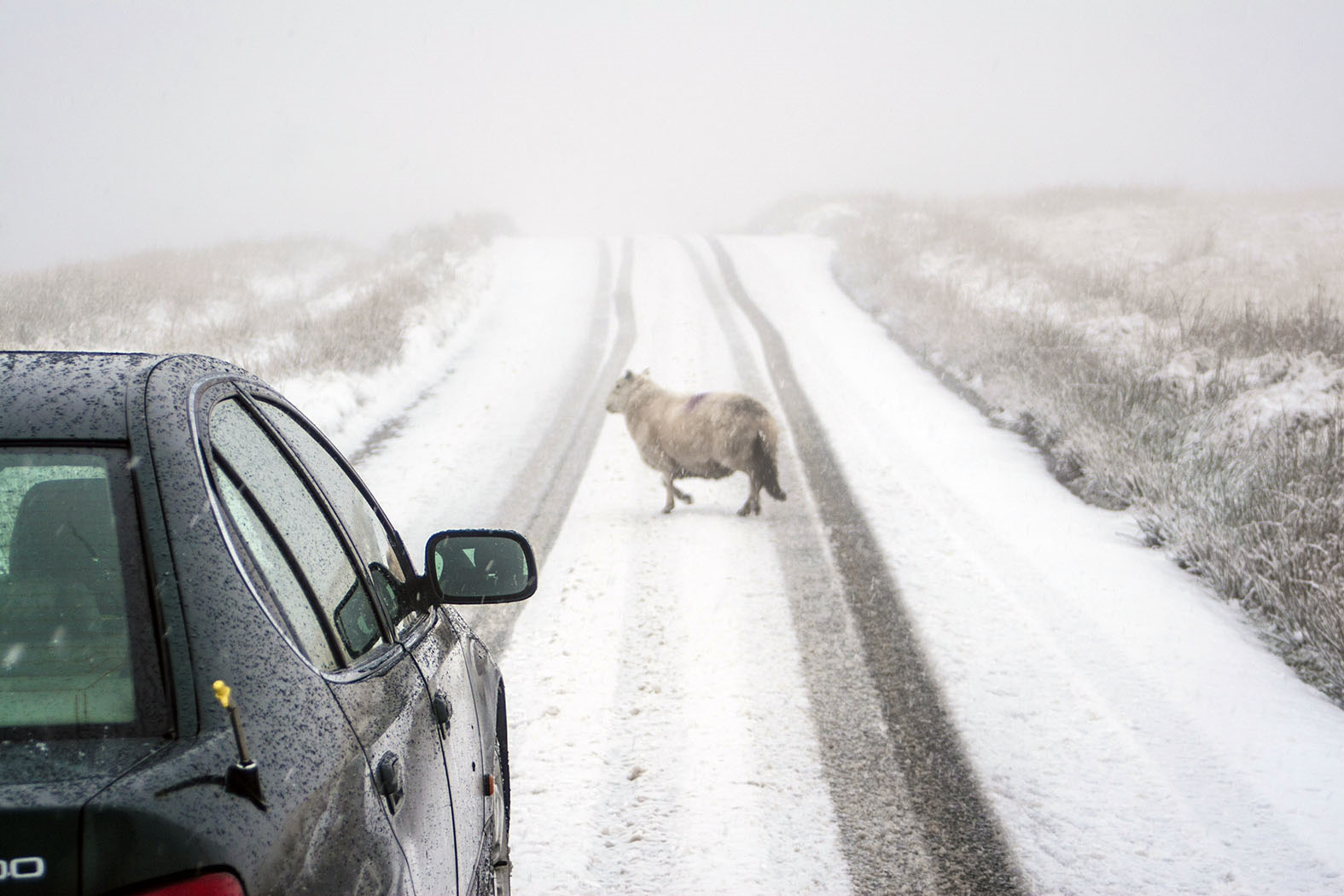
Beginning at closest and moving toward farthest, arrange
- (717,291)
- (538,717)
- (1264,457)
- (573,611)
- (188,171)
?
(538,717), (573,611), (1264,457), (717,291), (188,171)

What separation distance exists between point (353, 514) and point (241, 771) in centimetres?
137

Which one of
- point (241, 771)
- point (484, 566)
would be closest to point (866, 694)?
point (484, 566)

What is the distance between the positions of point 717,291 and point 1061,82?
70.8 m

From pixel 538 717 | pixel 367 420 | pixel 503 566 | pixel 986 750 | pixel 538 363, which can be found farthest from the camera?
pixel 538 363

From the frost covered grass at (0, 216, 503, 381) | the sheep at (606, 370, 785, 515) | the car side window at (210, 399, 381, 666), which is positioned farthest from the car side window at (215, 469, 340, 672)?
the frost covered grass at (0, 216, 503, 381)

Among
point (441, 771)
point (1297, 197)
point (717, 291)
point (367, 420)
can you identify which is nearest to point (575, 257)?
point (717, 291)

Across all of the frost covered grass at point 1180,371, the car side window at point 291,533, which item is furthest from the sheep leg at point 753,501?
the car side window at point 291,533

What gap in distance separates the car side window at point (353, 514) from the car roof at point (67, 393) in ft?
1.48

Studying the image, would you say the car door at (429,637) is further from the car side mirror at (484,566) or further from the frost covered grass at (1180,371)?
the frost covered grass at (1180,371)

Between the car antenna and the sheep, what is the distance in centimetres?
612

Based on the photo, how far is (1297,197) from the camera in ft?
89.5

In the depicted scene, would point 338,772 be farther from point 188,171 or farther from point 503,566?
point 188,171

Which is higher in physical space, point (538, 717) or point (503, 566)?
point (503, 566)

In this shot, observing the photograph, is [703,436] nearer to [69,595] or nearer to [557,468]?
[557,468]
